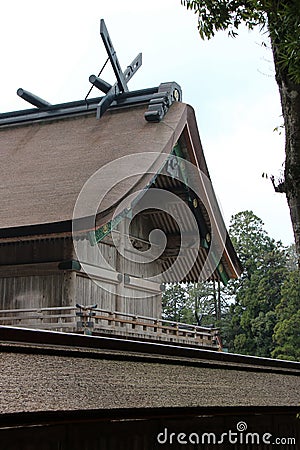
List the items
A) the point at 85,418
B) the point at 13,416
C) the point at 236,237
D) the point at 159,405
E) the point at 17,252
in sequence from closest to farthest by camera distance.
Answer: the point at 13,416, the point at 85,418, the point at 159,405, the point at 17,252, the point at 236,237

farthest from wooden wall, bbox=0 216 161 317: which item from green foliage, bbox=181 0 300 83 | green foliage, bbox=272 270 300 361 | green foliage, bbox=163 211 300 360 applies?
green foliage, bbox=272 270 300 361

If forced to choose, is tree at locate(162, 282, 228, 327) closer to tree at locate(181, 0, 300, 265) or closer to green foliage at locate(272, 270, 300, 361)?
green foliage at locate(272, 270, 300, 361)

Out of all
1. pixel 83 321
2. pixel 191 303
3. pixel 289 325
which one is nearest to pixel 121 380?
pixel 83 321

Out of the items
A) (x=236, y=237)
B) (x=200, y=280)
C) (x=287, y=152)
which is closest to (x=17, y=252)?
(x=200, y=280)

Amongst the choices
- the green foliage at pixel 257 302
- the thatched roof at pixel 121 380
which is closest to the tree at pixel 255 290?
the green foliage at pixel 257 302

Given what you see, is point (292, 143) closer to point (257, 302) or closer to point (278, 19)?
point (278, 19)

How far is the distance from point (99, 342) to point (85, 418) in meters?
1.39

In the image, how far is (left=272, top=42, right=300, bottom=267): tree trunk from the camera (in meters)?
3.88

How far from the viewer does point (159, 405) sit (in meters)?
4.69

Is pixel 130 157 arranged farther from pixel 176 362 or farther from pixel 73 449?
pixel 73 449

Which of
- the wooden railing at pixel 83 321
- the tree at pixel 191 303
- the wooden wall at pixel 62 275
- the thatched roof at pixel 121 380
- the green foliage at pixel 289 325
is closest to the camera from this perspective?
the thatched roof at pixel 121 380

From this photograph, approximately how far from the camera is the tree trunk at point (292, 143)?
388cm

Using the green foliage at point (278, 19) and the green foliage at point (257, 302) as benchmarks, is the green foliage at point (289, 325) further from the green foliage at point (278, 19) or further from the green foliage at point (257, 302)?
the green foliage at point (278, 19)

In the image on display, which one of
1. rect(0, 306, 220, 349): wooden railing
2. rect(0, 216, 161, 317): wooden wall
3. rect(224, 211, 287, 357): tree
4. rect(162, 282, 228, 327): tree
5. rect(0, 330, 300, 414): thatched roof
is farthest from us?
rect(162, 282, 228, 327): tree
